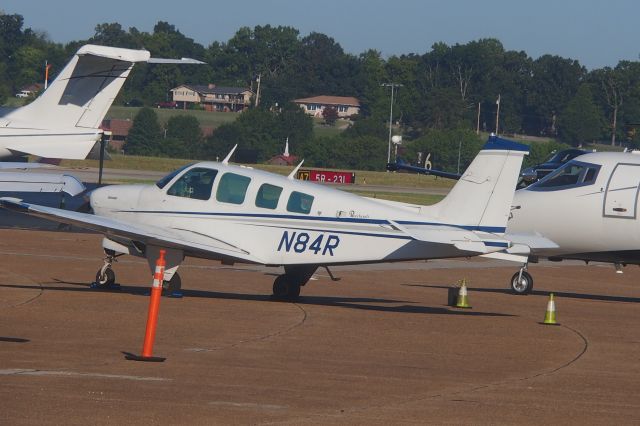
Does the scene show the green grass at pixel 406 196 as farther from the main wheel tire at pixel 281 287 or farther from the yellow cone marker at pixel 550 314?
the yellow cone marker at pixel 550 314

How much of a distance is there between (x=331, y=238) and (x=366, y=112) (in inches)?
5179

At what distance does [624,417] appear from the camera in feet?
37.9

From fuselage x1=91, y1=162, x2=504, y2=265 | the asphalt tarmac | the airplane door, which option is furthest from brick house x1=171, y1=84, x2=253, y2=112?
fuselage x1=91, y1=162, x2=504, y2=265

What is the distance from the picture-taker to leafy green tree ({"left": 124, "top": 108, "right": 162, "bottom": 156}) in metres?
111

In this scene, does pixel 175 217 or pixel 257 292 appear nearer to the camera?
pixel 175 217

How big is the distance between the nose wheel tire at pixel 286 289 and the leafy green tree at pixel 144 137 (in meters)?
91.7

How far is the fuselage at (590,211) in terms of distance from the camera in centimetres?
2291

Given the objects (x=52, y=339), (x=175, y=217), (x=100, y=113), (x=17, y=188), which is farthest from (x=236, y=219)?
(x=100, y=113)

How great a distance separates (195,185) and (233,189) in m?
0.65

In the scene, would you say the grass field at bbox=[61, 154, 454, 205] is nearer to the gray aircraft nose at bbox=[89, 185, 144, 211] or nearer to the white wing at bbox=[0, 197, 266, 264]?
the gray aircraft nose at bbox=[89, 185, 144, 211]

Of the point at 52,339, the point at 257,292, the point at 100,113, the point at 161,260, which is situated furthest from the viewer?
the point at 100,113

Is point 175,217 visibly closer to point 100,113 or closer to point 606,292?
point 606,292

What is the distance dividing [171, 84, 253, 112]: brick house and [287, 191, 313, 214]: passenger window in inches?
5290

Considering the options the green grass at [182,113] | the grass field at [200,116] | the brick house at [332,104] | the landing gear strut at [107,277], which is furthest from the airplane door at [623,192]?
the brick house at [332,104]
